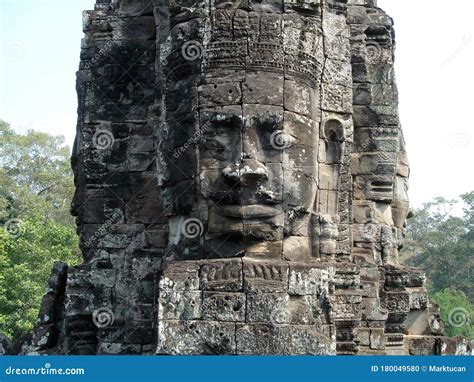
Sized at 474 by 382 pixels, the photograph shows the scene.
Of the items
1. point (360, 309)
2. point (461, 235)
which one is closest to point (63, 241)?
point (360, 309)

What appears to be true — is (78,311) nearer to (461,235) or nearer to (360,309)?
(360,309)

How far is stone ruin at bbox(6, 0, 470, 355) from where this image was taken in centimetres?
841

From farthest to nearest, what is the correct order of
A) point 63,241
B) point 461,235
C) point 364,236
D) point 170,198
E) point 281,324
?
point 461,235 < point 63,241 < point 364,236 < point 170,198 < point 281,324

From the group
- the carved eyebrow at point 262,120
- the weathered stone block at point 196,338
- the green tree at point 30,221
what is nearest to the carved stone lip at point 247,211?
the carved eyebrow at point 262,120

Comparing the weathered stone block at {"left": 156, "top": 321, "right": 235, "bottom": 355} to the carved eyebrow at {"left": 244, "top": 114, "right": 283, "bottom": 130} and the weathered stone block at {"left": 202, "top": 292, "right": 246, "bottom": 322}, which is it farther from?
the carved eyebrow at {"left": 244, "top": 114, "right": 283, "bottom": 130}

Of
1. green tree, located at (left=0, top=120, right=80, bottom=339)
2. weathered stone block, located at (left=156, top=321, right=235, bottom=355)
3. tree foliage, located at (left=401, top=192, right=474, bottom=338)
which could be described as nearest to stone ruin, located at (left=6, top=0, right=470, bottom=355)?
weathered stone block, located at (left=156, top=321, right=235, bottom=355)

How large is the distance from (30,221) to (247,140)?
63.1 ft

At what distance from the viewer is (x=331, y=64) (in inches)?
411

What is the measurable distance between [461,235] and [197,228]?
40.8 m

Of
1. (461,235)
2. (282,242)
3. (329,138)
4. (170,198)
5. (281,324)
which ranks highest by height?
(461,235)

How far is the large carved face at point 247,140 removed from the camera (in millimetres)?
8711

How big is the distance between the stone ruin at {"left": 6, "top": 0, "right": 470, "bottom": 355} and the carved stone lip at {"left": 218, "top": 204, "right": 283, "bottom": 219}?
2cm

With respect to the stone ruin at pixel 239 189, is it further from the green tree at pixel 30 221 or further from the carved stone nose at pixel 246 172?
the green tree at pixel 30 221

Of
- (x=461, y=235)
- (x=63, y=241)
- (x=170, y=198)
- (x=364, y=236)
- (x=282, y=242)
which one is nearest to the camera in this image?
(x=282, y=242)
